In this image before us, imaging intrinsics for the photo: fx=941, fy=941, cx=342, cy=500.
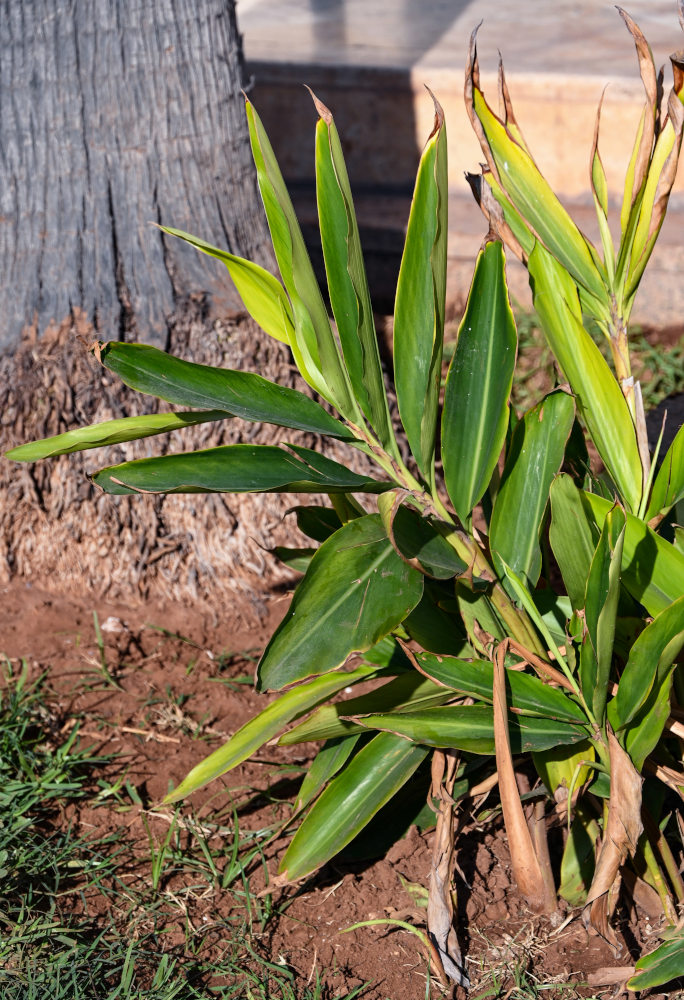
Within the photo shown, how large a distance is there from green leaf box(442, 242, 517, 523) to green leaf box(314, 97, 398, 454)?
13cm

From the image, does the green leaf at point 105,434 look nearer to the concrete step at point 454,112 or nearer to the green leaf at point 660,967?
the green leaf at point 660,967

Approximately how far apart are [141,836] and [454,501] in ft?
3.30

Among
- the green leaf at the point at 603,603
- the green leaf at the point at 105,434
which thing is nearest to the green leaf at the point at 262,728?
the green leaf at the point at 603,603

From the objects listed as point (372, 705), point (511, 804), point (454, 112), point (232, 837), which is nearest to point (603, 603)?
point (511, 804)

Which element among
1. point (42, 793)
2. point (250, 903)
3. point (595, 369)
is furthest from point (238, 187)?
point (250, 903)

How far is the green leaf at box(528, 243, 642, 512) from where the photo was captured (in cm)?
147

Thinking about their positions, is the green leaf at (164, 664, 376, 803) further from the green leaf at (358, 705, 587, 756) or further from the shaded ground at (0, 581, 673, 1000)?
the shaded ground at (0, 581, 673, 1000)

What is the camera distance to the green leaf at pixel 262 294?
4.50 feet

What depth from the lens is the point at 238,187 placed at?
2.54 meters

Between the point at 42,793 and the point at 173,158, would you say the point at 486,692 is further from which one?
the point at 173,158

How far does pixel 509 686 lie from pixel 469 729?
→ 9cm

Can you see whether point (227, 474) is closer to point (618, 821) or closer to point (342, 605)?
point (342, 605)

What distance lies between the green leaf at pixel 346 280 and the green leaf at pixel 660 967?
2.66ft

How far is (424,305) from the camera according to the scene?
138 centimetres
